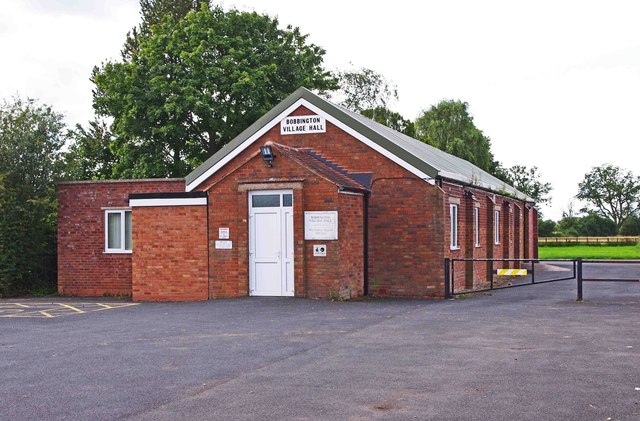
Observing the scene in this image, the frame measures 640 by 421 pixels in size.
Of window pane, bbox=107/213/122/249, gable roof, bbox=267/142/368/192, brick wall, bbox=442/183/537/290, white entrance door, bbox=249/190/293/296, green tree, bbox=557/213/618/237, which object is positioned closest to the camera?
gable roof, bbox=267/142/368/192

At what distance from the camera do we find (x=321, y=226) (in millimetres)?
18344

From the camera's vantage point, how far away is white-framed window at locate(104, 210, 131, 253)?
23.1 m

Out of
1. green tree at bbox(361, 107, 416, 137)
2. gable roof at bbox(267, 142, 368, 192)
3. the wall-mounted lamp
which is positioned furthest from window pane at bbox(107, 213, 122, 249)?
green tree at bbox(361, 107, 416, 137)

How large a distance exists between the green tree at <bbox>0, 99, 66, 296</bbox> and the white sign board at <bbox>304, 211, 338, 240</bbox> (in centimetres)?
914

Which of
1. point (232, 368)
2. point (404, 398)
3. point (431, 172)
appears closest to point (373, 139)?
point (431, 172)

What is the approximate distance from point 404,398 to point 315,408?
974 millimetres

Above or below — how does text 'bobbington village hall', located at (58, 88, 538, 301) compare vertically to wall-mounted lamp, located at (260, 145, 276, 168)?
below

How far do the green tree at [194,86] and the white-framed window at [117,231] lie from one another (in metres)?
12.1

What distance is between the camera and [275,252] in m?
19.1

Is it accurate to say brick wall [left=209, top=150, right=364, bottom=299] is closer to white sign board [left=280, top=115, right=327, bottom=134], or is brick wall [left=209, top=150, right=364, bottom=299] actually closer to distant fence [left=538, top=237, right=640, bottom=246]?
white sign board [left=280, top=115, right=327, bottom=134]

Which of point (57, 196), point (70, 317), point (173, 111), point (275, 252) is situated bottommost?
point (70, 317)

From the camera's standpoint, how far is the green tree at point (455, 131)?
200 ft

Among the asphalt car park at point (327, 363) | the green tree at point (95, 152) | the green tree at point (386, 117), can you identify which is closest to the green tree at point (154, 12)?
the green tree at point (95, 152)

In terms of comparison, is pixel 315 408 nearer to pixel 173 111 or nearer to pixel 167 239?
pixel 167 239
